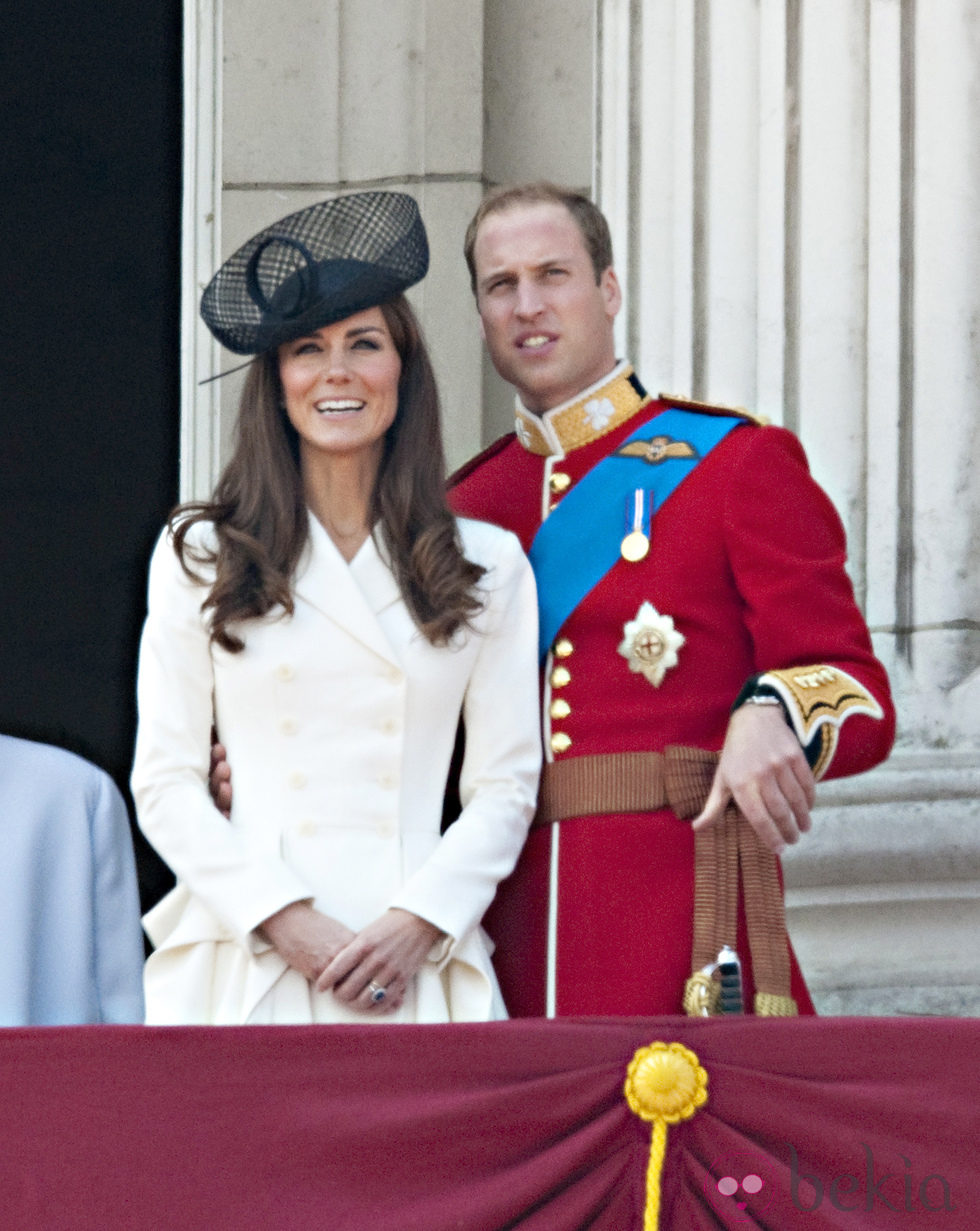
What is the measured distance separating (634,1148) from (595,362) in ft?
4.30

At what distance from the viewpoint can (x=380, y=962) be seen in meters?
2.71

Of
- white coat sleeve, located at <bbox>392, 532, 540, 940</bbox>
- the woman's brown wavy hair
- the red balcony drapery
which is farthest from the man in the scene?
the red balcony drapery

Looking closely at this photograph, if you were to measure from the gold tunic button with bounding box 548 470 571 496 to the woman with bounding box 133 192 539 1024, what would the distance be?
23 cm

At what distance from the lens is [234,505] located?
2977 millimetres

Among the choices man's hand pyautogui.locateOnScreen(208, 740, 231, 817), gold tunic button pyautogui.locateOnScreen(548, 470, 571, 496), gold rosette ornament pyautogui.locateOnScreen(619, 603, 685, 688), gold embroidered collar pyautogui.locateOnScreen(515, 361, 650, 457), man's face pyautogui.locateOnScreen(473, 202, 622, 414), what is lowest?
man's hand pyautogui.locateOnScreen(208, 740, 231, 817)

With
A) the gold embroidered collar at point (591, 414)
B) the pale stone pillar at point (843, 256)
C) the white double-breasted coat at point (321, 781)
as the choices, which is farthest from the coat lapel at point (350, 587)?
the pale stone pillar at point (843, 256)

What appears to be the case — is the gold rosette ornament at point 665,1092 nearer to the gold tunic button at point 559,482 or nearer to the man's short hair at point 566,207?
the gold tunic button at point 559,482

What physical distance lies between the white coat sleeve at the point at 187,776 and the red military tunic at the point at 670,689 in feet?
1.30

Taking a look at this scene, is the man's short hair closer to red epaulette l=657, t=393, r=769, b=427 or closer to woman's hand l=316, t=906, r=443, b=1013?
red epaulette l=657, t=393, r=769, b=427

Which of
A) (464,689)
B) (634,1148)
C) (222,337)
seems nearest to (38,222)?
(222,337)

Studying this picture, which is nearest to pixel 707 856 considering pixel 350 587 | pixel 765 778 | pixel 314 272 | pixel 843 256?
pixel 765 778

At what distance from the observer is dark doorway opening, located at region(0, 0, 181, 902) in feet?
14.6

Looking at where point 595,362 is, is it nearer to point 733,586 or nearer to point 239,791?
point 733,586

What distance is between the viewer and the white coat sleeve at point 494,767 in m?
2.76
